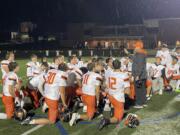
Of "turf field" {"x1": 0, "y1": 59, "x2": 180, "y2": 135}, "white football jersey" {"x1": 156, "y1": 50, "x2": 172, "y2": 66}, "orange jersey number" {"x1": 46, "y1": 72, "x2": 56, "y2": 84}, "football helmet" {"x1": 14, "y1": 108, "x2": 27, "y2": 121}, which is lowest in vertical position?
"turf field" {"x1": 0, "y1": 59, "x2": 180, "y2": 135}

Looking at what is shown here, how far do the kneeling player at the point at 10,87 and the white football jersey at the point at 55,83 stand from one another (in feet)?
3.70

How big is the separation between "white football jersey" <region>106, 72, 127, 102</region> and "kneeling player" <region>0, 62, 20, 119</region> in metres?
2.96

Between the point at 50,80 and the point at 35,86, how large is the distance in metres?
2.84

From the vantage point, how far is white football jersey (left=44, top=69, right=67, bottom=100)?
35.9 feet

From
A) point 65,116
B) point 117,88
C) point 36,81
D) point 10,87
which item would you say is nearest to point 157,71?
point 117,88

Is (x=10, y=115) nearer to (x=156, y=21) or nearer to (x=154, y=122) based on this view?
(x=154, y=122)

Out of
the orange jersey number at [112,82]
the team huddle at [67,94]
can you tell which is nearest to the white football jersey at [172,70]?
the team huddle at [67,94]

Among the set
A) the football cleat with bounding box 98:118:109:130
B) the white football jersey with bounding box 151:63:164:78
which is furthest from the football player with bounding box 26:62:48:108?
the white football jersey with bounding box 151:63:164:78

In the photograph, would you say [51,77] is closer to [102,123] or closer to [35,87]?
[102,123]

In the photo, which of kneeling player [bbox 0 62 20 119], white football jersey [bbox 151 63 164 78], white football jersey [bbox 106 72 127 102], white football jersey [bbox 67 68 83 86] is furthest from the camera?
white football jersey [bbox 151 63 164 78]

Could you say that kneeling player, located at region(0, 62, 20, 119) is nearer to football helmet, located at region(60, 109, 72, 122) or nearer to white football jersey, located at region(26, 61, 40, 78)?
football helmet, located at region(60, 109, 72, 122)

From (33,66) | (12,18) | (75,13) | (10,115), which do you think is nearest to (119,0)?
(75,13)

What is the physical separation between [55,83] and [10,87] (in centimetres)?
144

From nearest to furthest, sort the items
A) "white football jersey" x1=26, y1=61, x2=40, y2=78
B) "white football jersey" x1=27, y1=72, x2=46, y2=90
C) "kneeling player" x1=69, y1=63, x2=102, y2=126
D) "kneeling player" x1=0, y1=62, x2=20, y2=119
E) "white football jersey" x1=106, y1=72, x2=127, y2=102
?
"white football jersey" x1=106, y1=72, x2=127, y2=102, "kneeling player" x1=0, y1=62, x2=20, y2=119, "kneeling player" x1=69, y1=63, x2=102, y2=126, "white football jersey" x1=27, y1=72, x2=46, y2=90, "white football jersey" x1=26, y1=61, x2=40, y2=78
